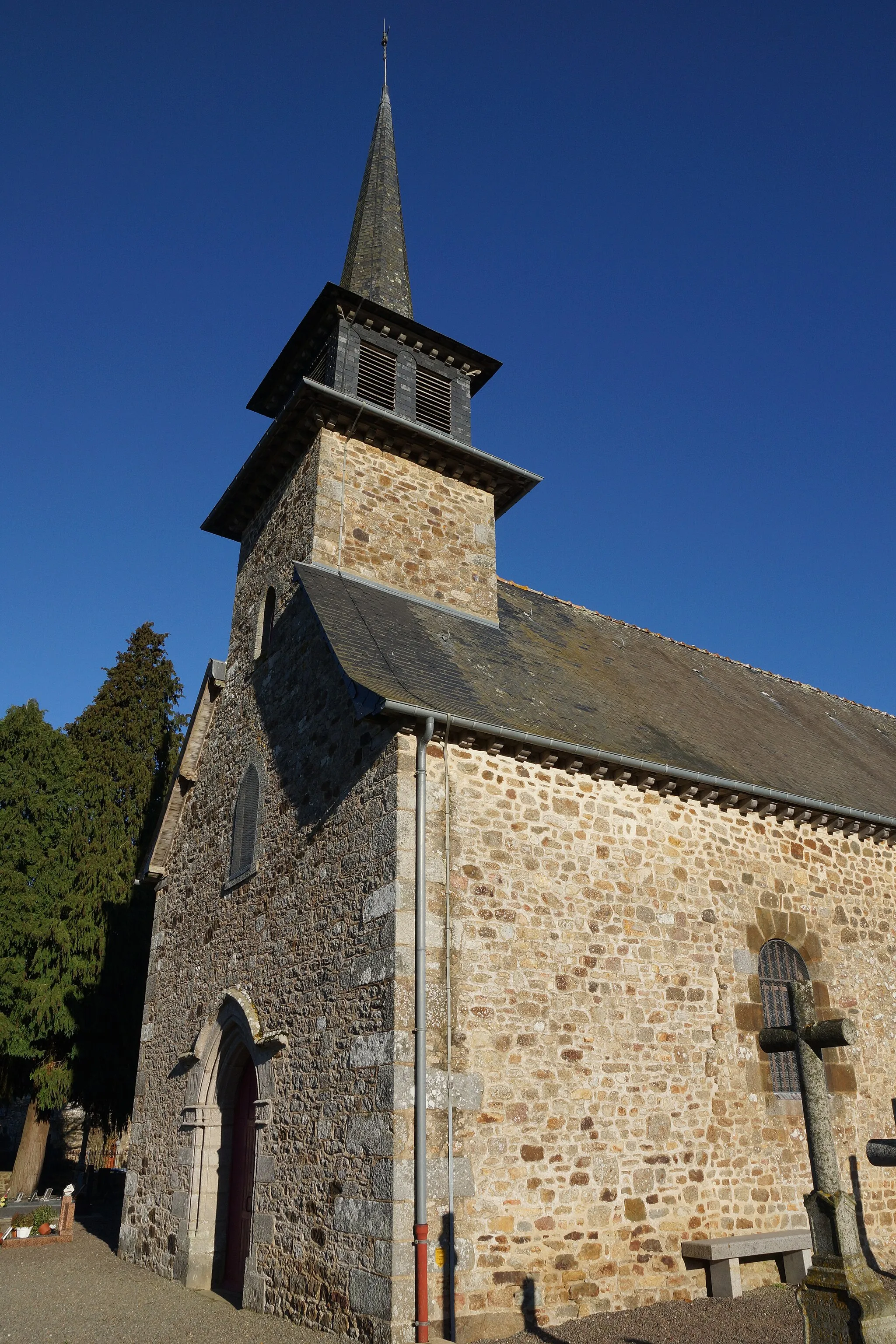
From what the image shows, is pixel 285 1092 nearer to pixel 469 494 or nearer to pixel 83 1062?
pixel 469 494

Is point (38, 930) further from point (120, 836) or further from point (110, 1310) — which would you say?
point (110, 1310)

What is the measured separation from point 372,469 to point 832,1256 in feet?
33.6

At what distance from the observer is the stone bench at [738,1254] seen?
305 inches

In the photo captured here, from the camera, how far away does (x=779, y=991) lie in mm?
9734

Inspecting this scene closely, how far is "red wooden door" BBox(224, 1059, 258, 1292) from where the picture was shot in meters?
9.69

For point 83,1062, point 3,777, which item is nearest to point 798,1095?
point 83,1062

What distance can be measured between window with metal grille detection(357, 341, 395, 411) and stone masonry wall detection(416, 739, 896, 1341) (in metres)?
6.73

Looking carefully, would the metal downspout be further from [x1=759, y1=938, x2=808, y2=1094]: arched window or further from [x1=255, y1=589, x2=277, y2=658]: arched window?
[x1=255, y1=589, x2=277, y2=658]: arched window

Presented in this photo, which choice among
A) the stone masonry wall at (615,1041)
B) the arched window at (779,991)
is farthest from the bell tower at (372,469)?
the arched window at (779,991)

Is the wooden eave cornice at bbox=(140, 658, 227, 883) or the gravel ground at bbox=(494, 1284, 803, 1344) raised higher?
the wooden eave cornice at bbox=(140, 658, 227, 883)

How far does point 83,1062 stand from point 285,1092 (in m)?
9.77

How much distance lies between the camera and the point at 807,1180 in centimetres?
898

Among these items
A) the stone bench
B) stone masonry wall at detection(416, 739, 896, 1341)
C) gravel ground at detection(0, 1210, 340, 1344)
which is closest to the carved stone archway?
gravel ground at detection(0, 1210, 340, 1344)

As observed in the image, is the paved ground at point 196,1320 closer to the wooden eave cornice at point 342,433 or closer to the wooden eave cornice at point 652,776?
the wooden eave cornice at point 652,776
